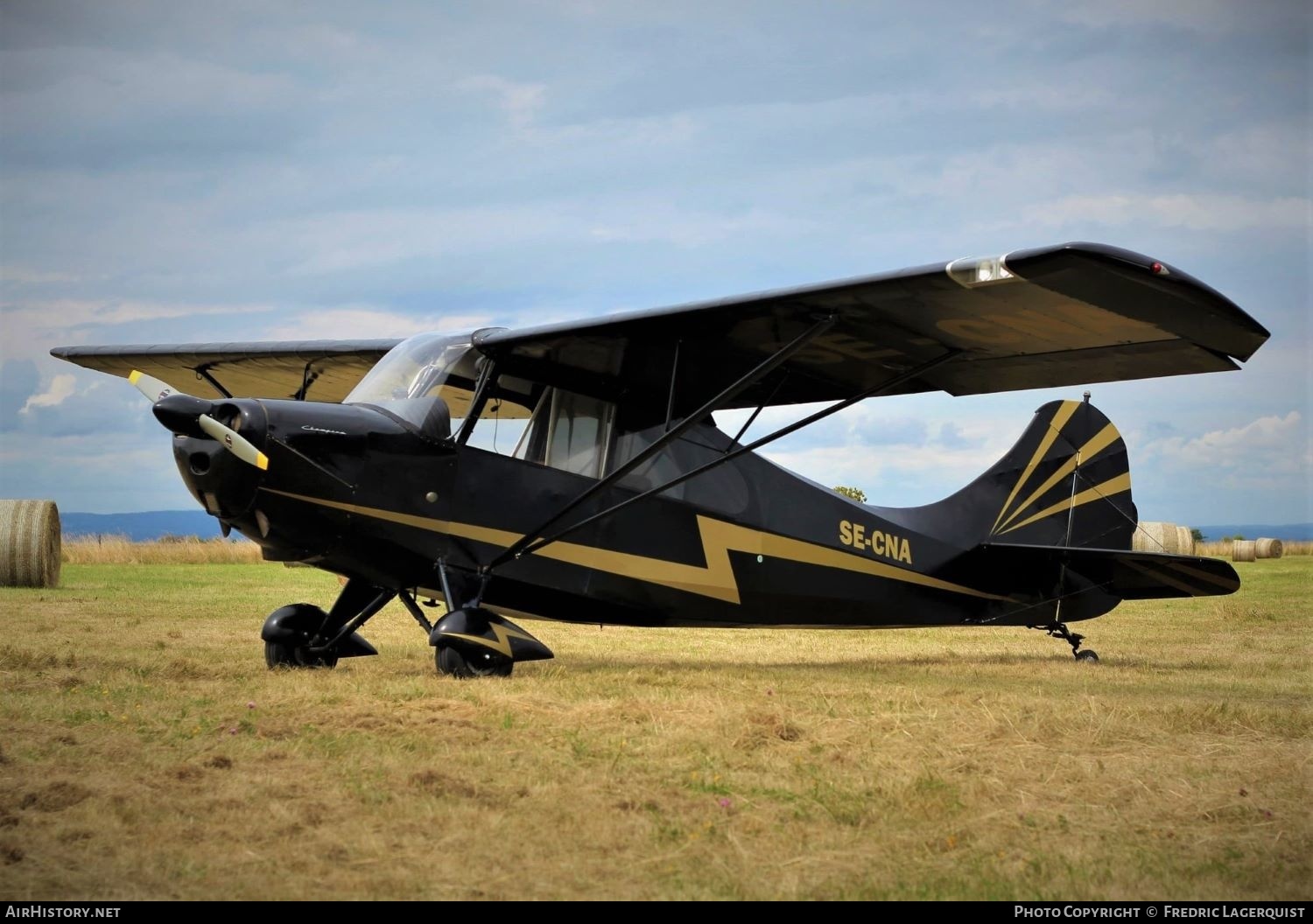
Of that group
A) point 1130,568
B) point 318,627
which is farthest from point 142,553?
point 1130,568

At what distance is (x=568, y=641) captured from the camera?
1188cm

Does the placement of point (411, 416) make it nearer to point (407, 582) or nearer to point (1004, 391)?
point (407, 582)

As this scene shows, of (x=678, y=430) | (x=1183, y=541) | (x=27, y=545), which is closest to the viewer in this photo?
(x=678, y=430)

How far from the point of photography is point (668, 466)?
8977 mm

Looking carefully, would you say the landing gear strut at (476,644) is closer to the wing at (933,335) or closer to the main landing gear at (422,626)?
the main landing gear at (422,626)

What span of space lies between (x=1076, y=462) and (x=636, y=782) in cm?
810

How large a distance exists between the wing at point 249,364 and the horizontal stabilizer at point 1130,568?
6312 mm

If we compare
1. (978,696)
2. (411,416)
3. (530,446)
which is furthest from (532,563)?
(978,696)

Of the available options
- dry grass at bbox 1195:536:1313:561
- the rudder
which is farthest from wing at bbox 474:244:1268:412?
dry grass at bbox 1195:536:1313:561

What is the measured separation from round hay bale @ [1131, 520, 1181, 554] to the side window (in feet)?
69.4

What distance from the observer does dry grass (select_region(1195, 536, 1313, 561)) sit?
36156mm

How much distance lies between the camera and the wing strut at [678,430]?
7.65 m

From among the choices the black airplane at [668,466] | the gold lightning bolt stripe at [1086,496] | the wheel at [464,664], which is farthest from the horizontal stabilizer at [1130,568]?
the wheel at [464,664]

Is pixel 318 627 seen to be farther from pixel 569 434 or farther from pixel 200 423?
pixel 569 434
